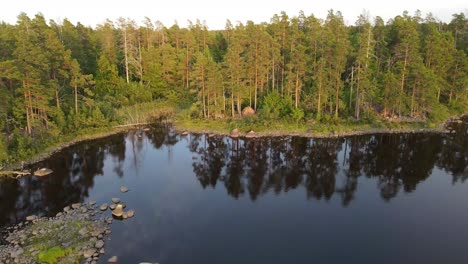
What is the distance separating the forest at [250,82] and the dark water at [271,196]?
6.00 metres

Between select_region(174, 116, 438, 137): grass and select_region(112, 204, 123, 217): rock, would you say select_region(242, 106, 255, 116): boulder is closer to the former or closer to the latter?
select_region(174, 116, 438, 137): grass

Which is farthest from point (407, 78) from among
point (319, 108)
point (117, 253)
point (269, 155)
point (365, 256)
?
point (117, 253)

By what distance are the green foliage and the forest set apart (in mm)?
18109

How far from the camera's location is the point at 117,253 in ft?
70.1

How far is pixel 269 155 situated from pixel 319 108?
46.9 feet

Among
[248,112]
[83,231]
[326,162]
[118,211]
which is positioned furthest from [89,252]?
[248,112]

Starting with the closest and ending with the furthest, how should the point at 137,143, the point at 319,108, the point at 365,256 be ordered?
the point at 365,256, the point at 137,143, the point at 319,108

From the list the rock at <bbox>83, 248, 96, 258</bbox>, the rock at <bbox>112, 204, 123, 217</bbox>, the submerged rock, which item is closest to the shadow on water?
the submerged rock

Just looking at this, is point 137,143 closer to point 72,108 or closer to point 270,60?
point 72,108

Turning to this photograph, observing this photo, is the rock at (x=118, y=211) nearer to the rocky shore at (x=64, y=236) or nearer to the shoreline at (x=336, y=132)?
the rocky shore at (x=64, y=236)

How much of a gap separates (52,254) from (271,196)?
16.5 metres

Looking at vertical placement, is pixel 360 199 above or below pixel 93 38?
below

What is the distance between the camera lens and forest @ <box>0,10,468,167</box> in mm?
39781

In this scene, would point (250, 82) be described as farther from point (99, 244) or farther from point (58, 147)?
point (99, 244)
